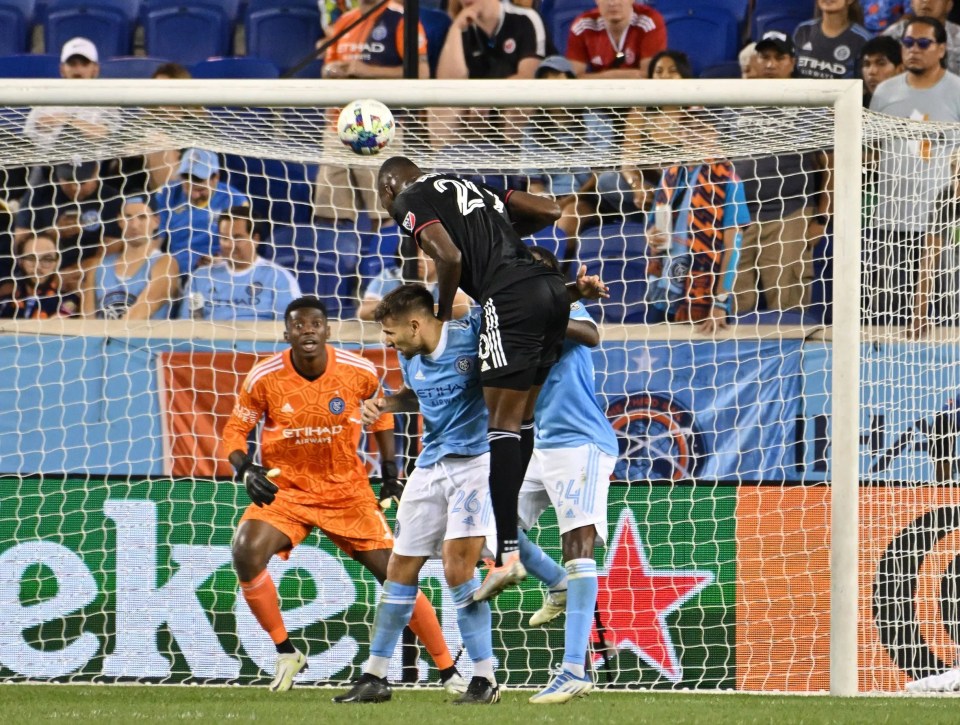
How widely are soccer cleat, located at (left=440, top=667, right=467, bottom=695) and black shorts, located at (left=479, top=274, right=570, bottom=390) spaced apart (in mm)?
1664

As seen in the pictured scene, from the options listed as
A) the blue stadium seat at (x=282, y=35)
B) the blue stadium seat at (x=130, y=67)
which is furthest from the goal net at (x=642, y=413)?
the blue stadium seat at (x=282, y=35)

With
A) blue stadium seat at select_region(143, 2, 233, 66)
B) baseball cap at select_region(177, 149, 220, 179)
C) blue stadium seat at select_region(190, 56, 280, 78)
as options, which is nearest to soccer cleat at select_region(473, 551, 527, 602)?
baseball cap at select_region(177, 149, 220, 179)

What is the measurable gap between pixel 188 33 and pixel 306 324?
538cm

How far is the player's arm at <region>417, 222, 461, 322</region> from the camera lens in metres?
5.31

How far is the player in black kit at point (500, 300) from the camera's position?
5293mm

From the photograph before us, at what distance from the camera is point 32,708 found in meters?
5.45

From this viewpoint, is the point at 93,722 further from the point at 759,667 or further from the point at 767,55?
the point at 767,55

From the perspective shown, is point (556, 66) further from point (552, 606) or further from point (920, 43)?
point (552, 606)

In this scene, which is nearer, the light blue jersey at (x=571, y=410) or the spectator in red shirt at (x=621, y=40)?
the light blue jersey at (x=571, y=410)

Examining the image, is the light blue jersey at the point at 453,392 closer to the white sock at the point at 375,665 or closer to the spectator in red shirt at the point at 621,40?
the white sock at the point at 375,665

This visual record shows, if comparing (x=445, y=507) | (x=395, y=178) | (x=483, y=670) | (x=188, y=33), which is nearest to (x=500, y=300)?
(x=395, y=178)

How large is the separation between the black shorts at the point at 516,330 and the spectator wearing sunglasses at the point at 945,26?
5280mm

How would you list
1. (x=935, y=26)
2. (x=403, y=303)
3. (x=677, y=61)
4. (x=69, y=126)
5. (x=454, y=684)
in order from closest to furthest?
(x=403, y=303), (x=454, y=684), (x=69, y=126), (x=935, y=26), (x=677, y=61)

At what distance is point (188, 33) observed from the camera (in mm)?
11195
